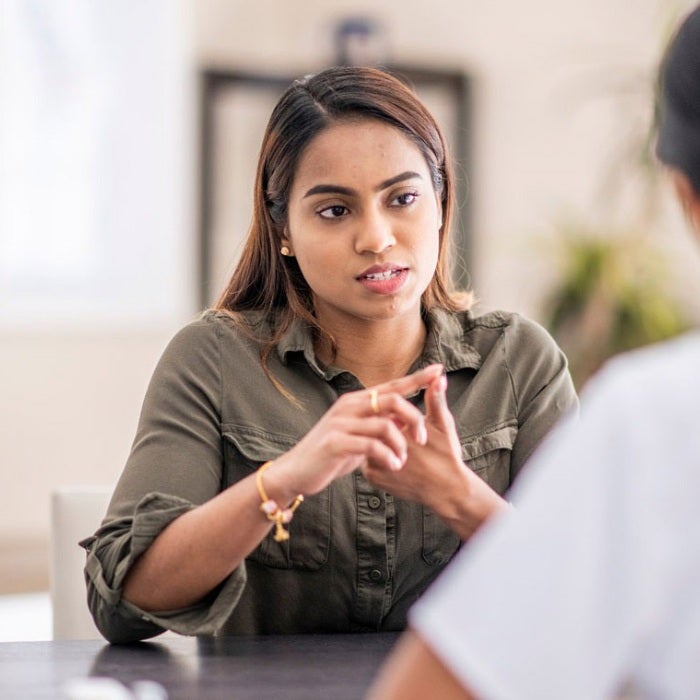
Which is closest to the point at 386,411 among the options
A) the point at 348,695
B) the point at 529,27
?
the point at 348,695

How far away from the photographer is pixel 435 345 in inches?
69.6

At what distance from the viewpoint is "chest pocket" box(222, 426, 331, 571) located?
1641 millimetres

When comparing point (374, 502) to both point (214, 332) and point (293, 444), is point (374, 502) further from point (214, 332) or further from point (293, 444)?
point (214, 332)

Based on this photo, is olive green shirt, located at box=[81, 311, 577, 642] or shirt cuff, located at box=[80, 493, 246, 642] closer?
shirt cuff, located at box=[80, 493, 246, 642]

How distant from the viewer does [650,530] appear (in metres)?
0.62

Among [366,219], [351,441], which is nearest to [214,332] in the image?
[366,219]

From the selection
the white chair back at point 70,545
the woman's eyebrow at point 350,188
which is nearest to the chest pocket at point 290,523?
the white chair back at point 70,545

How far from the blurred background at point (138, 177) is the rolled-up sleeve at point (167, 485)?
2.63m

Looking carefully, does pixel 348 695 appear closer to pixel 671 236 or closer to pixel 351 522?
pixel 351 522

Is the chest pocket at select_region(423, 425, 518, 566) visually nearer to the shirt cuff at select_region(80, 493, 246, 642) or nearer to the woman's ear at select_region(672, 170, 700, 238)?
the shirt cuff at select_region(80, 493, 246, 642)

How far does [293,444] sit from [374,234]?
0.30 m

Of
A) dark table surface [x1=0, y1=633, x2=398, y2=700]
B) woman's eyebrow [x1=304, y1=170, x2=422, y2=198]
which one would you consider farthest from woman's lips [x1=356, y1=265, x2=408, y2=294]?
dark table surface [x1=0, y1=633, x2=398, y2=700]

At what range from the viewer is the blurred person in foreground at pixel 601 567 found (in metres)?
0.62

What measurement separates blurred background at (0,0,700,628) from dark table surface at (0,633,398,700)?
2.90 m
